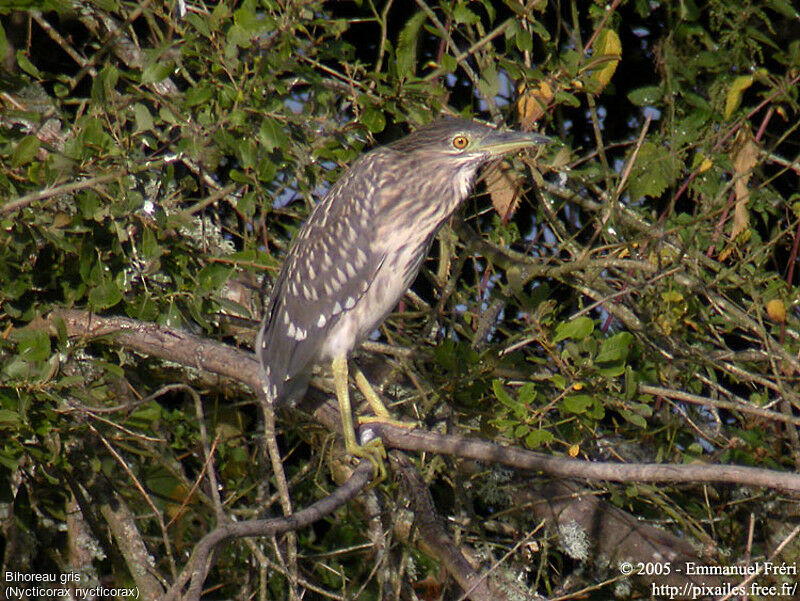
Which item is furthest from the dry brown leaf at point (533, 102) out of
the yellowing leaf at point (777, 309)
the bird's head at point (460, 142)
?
the yellowing leaf at point (777, 309)

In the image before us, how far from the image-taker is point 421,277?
374cm

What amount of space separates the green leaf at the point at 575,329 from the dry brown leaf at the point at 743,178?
73 cm

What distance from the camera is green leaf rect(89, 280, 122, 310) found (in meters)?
2.60

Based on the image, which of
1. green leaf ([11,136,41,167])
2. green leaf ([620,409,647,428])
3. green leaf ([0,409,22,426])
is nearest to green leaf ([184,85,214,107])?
green leaf ([11,136,41,167])

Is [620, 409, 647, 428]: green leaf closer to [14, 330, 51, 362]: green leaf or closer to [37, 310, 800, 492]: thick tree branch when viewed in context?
[37, 310, 800, 492]: thick tree branch

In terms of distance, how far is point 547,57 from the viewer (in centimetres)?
311

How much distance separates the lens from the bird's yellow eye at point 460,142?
2.85 metres

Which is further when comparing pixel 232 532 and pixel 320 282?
pixel 320 282

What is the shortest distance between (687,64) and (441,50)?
929 millimetres

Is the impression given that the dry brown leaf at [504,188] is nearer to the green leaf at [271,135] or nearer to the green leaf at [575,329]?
the green leaf at [575,329]

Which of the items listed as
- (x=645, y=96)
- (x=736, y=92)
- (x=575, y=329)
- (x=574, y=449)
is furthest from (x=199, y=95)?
(x=736, y=92)

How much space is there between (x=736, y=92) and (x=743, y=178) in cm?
30

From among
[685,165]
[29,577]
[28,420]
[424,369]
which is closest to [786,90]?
[685,165]

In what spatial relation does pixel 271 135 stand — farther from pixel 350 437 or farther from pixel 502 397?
pixel 502 397
